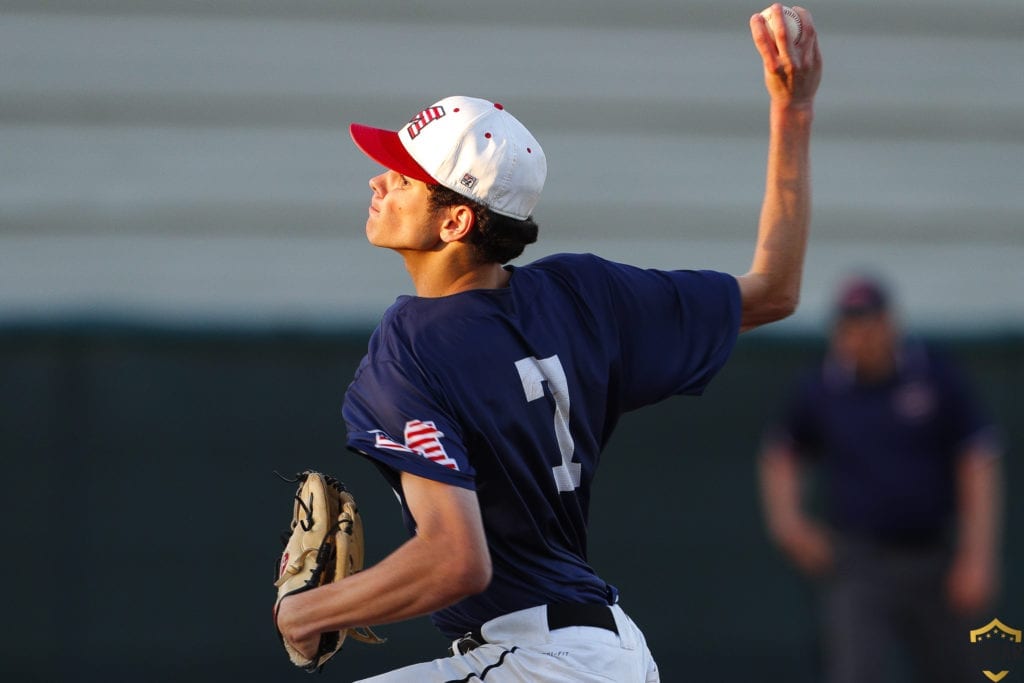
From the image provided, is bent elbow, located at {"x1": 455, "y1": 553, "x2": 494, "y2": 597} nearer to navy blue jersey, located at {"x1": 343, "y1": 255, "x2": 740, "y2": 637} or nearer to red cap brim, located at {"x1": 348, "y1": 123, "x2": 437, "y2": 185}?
navy blue jersey, located at {"x1": 343, "y1": 255, "x2": 740, "y2": 637}

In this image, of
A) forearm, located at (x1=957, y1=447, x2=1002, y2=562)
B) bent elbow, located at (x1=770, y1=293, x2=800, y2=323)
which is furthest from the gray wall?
bent elbow, located at (x1=770, y1=293, x2=800, y2=323)

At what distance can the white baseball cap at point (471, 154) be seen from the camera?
299 cm

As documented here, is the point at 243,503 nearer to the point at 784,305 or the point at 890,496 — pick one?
the point at 890,496

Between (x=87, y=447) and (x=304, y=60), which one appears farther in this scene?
(x=304, y=60)

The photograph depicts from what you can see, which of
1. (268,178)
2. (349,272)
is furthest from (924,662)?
(268,178)

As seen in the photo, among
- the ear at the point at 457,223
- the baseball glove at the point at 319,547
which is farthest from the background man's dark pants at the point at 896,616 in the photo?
the ear at the point at 457,223

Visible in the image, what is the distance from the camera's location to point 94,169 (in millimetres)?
6789

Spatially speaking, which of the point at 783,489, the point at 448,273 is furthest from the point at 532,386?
the point at 783,489

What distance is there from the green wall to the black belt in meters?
3.45

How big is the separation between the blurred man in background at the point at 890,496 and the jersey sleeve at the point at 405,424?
3.68 meters

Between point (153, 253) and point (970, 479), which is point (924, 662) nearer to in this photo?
point (970, 479)

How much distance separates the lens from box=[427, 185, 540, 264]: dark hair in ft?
9.94

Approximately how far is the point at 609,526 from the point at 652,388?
12.0 ft

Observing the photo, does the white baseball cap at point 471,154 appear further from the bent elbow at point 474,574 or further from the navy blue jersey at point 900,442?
the navy blue jersey at point 900,442
